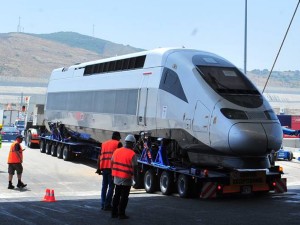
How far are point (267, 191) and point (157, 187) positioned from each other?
354cm

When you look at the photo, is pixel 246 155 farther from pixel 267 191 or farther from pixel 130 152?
pixel 130 152

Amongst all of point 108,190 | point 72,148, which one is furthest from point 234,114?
point 72,148

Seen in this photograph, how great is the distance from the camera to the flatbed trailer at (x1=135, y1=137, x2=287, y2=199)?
43.1ft

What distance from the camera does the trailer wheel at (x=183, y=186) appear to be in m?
13.7

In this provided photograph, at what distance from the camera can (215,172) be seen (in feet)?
44.9

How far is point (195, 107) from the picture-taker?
45.1ft

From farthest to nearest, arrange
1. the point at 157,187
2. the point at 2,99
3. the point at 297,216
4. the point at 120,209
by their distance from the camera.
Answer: the point at 2,99
the point at 157,187
the point at 297,216
the point at 120,209

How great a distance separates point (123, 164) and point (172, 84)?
18.6ft

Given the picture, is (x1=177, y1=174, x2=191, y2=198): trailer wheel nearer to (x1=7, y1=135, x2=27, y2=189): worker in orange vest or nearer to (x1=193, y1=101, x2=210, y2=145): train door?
(x1=193, y1=101, x2=210, y2=145): train door

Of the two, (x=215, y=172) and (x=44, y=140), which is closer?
Answer: (x=215, y=172)

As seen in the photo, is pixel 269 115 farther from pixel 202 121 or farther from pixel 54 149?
pixel 54 149

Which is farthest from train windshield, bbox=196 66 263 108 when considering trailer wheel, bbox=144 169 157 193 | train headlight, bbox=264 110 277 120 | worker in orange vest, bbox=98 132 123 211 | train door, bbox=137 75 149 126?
worker in orange vest, bbox=98 132 123 211

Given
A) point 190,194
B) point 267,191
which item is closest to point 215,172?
point 190,194

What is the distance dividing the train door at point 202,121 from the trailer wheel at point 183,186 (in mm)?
1283
